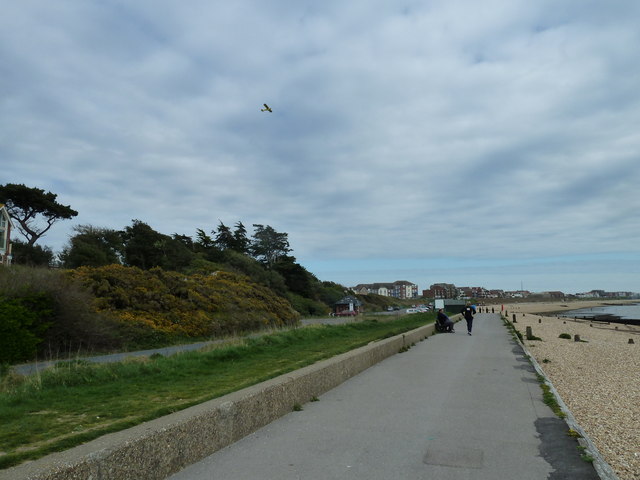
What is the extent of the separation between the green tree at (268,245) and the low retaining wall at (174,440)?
77192 millimetres

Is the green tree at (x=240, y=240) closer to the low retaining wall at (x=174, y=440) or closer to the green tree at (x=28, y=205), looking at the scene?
the green tree at (x=28, y=205)

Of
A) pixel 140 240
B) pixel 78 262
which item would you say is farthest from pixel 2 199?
pixel 78 262

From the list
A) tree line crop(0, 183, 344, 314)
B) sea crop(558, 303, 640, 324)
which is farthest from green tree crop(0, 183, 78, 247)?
sea crop(558, 303, 640, 324)

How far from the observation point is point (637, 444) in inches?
246

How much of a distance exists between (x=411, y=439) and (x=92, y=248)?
1452 inches

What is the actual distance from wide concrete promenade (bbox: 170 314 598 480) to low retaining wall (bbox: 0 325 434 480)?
0.47ft

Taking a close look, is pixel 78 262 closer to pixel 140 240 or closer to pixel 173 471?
pixel 140 240

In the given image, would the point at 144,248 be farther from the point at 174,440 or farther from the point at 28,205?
the point at 174,440

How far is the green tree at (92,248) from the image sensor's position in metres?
36.0

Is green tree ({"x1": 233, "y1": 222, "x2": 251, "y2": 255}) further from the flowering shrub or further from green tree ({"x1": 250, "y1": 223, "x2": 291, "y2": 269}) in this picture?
the flowering shrub

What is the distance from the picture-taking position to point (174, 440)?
15.1 feet

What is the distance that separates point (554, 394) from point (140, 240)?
44.8m

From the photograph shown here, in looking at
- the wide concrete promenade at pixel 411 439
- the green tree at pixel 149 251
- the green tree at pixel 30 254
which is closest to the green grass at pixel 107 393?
the wide concrete promenade at pixel 411 439

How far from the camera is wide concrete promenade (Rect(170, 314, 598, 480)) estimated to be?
468 centimetres
